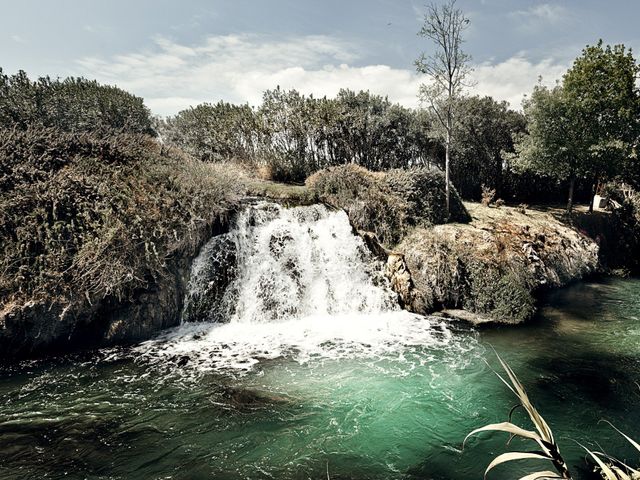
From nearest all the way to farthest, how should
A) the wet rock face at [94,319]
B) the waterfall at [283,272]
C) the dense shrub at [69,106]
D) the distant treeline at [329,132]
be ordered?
the wet rock face at [94,319] → the waterfall at [283,272] → the dense shrub at [69,106] → the distant treeline at [329,132]

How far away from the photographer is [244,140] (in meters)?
27.3

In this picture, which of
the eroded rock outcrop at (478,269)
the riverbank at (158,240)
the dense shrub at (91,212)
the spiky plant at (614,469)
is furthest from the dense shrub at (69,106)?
the spiky plant at (614,469)

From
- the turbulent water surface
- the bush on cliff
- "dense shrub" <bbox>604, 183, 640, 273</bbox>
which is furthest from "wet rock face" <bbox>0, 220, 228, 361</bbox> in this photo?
"dense shrub" <bbox>604, 183, 640, 273</bbox>

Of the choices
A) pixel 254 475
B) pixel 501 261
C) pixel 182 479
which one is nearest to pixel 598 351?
pixel 501 261

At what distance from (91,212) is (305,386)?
32.0 feet

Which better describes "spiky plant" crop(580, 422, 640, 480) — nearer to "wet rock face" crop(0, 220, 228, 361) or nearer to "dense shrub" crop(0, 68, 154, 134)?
"wet rock face" crop(0, 220, 228, 361)

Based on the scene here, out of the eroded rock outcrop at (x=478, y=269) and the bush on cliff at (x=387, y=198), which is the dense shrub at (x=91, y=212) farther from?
the eroded rock outcrop at (x=478, y=269)

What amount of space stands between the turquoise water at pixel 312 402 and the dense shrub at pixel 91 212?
239 centimetres

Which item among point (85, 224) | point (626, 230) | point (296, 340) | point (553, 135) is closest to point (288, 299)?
point (296, 340)

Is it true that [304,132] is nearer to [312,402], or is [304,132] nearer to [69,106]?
[69,106]

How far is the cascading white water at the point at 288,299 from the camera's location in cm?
1252

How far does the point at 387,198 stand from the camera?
18.9 m

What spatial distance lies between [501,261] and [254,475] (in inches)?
516

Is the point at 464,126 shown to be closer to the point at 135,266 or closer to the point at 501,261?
the point at 501,261
